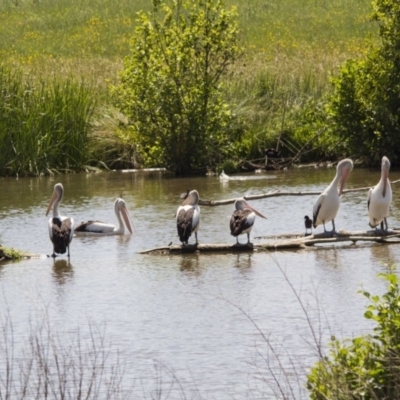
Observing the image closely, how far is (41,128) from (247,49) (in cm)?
2152

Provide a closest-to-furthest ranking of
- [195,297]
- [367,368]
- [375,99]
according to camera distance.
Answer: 1. [367,368]
2. [195,297]
3. [375,99]

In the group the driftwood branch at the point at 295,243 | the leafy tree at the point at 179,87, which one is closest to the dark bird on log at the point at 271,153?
the leafy tree at the point at 179,87

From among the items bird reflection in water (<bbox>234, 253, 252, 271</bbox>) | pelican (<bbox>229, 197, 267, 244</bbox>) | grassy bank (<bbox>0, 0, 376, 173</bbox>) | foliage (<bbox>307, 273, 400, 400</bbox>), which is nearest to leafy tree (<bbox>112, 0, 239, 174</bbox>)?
grassy bank (<bbox>0, 0, 376, 173</bbox>)

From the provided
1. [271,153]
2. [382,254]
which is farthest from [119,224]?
[271,153]

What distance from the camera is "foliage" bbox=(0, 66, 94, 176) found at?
25941 mm

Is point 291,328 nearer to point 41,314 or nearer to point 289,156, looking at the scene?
point 41,314

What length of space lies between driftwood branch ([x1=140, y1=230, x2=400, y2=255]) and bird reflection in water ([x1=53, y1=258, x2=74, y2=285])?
103 cm

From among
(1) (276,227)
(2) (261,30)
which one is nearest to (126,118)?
(1) (276,227)

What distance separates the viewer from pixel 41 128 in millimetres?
Answer: 26125

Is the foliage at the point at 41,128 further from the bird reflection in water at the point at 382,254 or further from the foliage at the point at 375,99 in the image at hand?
the bird reflection in water at the point at 382,254

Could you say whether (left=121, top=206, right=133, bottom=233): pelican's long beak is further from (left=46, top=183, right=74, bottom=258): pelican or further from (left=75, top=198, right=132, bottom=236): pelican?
(left=46, top=183, right=74, bottom=258): pelican

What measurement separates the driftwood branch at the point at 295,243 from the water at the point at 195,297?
0.13m

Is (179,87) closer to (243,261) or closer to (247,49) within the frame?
(243,261)

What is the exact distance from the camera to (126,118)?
2795cm
